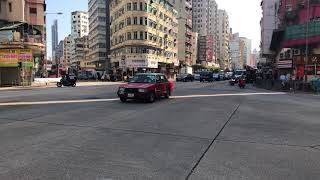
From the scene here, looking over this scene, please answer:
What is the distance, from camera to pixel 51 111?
51.1ft

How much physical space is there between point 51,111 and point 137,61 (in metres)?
65.6

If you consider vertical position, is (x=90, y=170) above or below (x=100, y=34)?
below

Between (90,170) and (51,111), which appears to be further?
(51,111)

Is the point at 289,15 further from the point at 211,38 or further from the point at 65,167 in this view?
the point at 211,38

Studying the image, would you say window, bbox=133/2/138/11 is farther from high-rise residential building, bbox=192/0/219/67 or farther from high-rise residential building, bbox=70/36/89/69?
high-rise residential building, bbox=192/0/219/67

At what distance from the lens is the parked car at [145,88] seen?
2016 centimetres

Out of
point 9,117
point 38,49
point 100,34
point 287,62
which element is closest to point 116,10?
point 100,34

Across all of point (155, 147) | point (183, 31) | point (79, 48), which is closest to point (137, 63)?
point (183, 31)

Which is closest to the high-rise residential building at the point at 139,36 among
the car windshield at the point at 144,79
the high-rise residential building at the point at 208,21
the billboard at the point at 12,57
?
the billboard at the point at 12,57

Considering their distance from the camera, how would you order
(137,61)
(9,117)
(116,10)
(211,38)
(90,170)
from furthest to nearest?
(211,38) → (116,10) → (137,61) → (9,117) → (90,170)

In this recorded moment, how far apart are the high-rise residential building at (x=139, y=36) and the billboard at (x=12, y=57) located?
113 feet

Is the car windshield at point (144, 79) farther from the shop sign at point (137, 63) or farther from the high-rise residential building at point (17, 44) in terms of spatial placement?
the shop sign at point (137, 63)

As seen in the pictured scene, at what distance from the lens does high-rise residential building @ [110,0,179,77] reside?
81750 mm

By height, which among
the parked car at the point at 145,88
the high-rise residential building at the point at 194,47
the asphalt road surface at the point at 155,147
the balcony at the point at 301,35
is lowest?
the asphalt road surface at the point at 155,147
